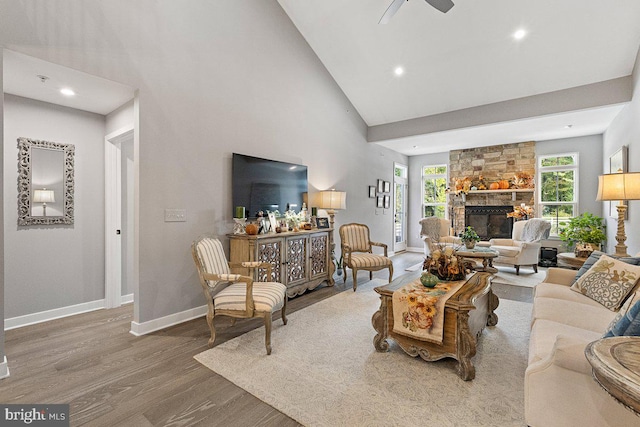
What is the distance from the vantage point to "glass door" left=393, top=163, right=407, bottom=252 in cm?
836

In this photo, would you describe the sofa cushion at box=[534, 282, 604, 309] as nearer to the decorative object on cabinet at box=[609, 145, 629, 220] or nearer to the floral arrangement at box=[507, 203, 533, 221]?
the decorative object on cabinet at box=[609, 145, 629, 220]

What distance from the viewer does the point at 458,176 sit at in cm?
808

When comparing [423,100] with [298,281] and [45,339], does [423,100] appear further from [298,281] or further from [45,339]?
[45,339]

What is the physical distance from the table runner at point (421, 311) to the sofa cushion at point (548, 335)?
58 cm

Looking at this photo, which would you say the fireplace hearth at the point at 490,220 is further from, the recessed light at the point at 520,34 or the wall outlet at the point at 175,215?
the wall outlet at the point at 175,215

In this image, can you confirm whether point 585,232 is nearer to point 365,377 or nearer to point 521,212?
point 521,212

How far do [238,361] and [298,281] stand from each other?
1818mm

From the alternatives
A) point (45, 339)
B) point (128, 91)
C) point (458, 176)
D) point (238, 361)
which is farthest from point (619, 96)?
point (45, 339)

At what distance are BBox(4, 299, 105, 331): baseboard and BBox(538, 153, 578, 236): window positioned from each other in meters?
8.72

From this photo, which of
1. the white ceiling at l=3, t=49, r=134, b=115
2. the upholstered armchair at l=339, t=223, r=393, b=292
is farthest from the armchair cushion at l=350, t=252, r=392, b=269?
the white ceiling at l=3, t=49, r=134, b=115

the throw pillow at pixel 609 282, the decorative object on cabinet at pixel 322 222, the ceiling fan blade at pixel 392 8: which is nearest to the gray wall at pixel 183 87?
the decorative object on cabinet at pixel 322 222

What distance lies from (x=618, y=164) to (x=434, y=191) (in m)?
4.19

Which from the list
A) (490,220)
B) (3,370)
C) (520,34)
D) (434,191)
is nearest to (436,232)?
(490,220)

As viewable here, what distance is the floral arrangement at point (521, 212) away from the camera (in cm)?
697
